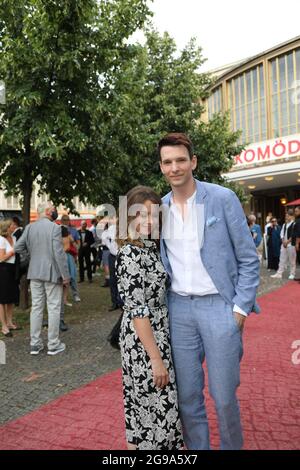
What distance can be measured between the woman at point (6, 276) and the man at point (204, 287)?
4.81m

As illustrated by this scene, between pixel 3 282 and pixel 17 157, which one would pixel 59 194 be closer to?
pixel 17 157

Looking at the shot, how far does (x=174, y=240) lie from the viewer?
2.55m

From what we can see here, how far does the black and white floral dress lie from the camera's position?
2361 mm

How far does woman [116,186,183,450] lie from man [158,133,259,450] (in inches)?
3.6

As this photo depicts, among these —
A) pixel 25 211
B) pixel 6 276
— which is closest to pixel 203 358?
pixel 6 276

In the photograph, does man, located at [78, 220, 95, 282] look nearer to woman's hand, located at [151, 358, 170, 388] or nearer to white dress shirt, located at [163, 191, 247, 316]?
white dress shirt, located at [163, 191, 247, 316]

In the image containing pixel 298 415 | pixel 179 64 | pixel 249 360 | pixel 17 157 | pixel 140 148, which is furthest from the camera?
pixel 179 64

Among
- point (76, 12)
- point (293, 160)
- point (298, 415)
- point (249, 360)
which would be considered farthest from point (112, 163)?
point (293, 160)

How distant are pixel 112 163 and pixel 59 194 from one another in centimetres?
140

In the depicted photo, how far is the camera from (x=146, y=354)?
7.93ft

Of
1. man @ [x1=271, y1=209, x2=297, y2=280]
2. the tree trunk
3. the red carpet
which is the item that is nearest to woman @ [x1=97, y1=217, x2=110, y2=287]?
the tree trunk

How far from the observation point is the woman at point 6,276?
6688mm
